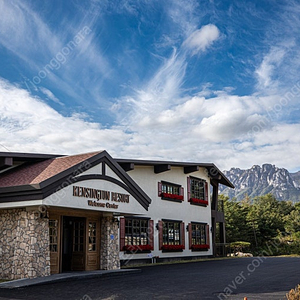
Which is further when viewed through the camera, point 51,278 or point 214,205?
point 214,205

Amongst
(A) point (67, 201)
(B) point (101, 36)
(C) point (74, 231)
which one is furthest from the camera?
(C) point (74, 231)

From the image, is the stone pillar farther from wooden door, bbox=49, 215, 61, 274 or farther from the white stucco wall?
the white stucco wall

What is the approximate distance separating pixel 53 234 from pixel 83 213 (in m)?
1.49

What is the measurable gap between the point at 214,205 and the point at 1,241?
728 inches

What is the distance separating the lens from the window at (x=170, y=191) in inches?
906

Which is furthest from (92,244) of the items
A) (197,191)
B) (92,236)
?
(197,191)

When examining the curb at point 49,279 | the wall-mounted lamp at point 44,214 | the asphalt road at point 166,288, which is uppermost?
the wall-mounted lamp at point 44,214

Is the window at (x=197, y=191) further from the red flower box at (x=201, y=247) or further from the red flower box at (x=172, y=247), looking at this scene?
the red flower box at (x=172, y=247)

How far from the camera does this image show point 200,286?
38.3ft

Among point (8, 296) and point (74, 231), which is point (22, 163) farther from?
point (8, 296)

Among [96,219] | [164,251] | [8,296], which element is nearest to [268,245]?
[164,251]

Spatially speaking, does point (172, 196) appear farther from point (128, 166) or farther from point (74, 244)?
point (74, 244)

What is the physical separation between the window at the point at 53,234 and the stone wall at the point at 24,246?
1161 millimetres

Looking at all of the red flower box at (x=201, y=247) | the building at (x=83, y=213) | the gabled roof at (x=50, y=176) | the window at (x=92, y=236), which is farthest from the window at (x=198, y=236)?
the window at (x=92, y=236)
